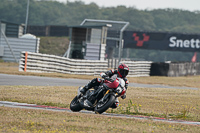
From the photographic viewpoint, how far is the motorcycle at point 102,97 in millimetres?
10344

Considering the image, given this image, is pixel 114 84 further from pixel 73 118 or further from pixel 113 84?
pixel 73 118

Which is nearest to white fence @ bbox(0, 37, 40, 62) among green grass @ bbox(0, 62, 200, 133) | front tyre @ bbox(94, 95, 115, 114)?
green grass @ bbox(0, 62, 200, 133)

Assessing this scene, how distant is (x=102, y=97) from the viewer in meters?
10.6

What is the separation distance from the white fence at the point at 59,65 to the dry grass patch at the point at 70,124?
46.6ft

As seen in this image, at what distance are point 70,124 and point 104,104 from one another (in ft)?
6.72

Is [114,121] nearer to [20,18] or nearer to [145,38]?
[145,38]

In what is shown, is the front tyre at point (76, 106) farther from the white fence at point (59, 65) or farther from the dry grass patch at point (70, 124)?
the white fence at point (59, 65)

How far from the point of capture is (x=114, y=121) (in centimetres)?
933

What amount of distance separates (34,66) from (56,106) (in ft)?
43.2

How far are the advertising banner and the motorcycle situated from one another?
122ft

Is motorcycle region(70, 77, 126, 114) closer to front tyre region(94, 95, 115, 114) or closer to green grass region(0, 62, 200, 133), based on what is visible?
front tyre region(94, 95, 115, 114)

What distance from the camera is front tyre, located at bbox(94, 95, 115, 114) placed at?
1020 cm

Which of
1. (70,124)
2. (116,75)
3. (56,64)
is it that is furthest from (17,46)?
(70,124)

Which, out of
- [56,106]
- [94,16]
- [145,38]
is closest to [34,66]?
[56,106]
